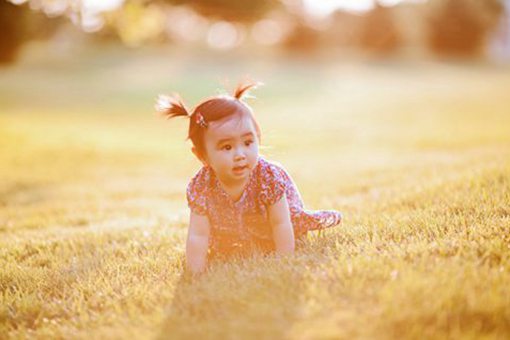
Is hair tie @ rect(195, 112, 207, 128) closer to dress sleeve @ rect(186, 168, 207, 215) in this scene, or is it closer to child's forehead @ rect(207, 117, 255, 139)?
child's forehead @ rect(207, 117, 255, 139)

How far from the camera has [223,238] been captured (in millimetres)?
3979

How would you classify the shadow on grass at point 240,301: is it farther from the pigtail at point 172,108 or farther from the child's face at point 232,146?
the pigtail at point 172,108

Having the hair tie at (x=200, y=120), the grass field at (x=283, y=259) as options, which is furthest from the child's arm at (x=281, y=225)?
the hair tie at (x=200, y=120)

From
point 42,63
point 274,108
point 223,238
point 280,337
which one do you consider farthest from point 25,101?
point 280,337

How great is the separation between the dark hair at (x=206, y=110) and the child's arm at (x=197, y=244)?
0.51 meters

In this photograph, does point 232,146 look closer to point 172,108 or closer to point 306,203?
point 172,108

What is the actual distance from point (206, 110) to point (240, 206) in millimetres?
801

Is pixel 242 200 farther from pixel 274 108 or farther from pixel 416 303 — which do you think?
pixel 274 108

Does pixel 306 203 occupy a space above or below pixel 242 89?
below

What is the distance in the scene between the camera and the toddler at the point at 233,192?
11.8ft

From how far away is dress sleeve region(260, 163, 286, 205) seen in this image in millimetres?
3777

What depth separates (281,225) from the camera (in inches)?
149

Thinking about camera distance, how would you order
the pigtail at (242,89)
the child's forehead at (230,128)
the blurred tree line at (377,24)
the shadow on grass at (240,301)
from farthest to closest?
1. the blurred tree line at (377,24)
2. the pigtail at (242,89)
3. the child's forehead at (230,128)
4. the shadow on grass at (240,301)

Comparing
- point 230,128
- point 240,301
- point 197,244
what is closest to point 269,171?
point 230,128
